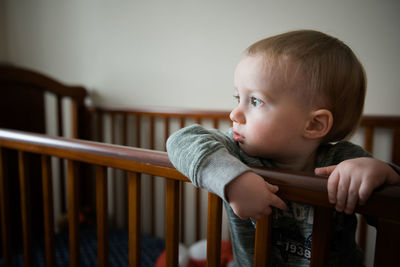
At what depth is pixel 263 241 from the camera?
1.39ft

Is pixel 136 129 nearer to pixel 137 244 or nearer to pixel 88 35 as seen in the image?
pixel 88 35

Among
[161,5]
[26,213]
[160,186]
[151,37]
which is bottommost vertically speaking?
[160,186]

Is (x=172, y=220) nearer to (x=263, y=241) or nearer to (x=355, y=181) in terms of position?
(x=263, y=241)

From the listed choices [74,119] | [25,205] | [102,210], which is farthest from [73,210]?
[74,119]

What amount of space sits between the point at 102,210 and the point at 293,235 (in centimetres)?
40

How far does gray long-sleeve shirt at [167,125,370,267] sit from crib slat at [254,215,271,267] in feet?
0.29

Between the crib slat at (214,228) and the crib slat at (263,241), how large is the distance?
0.07 metres

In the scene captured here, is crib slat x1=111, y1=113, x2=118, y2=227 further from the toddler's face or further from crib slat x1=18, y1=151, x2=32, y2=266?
the toddler's face

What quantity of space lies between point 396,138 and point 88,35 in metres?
1.75

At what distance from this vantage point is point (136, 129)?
63.9 inches

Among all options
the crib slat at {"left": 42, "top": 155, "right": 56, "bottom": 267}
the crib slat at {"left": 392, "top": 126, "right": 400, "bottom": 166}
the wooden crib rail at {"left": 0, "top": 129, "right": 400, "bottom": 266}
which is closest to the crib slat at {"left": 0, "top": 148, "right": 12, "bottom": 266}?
the wooden crib rail at {"left": 0, "top": 129, "right": 400, "bottom": 266}

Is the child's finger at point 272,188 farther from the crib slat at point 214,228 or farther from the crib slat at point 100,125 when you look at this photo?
the crib slat at point 100,125

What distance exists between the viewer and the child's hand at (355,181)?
0.35 m

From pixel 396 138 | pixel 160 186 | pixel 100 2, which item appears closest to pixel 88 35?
pixel 100 2
